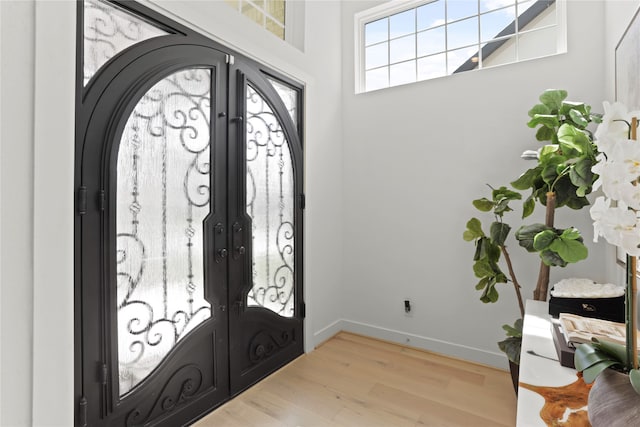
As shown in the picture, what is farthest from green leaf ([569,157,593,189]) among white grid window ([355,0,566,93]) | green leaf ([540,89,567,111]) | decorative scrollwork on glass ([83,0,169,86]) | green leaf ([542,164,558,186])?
decorative scrollwork on glass ([83,0,169,86])

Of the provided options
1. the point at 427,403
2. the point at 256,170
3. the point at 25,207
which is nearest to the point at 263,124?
the point at 256,170

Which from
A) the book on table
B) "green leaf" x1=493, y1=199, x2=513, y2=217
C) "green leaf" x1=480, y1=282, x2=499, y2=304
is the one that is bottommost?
"green leaf" x1=480, y1=282, x2=499, y2=304

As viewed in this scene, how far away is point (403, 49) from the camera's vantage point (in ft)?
9.23

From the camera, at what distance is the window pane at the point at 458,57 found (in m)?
2.53

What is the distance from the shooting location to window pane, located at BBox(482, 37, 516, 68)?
93.8 inches

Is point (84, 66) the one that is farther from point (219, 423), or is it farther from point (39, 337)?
point (219, 423)

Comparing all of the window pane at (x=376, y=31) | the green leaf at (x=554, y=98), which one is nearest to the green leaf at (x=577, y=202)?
the green leaf at (x=554, y=98)

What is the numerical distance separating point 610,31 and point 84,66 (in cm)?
271

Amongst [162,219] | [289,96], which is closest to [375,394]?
[162,219]

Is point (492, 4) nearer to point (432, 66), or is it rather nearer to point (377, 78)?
point (432, 66)

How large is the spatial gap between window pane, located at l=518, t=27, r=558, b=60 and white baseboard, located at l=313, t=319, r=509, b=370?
7.14ft

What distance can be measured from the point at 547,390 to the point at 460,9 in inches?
109

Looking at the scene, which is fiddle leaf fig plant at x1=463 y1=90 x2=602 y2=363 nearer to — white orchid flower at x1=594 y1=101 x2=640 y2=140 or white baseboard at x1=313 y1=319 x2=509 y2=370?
white baseboard at x1=313 y1=319 x2=509 y2=370

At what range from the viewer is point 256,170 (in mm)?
2158
